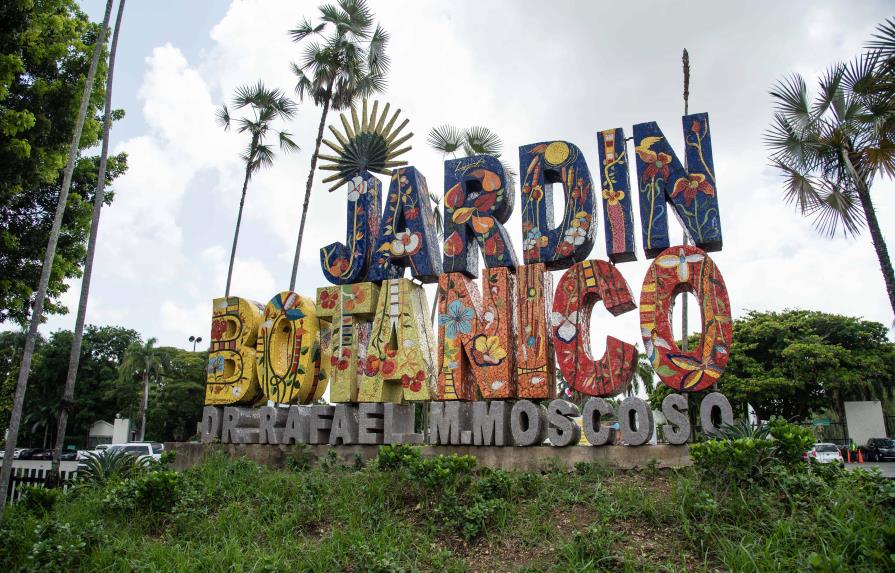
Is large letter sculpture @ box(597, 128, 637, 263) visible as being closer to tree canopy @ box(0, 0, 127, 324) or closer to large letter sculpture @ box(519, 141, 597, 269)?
large letter sculpture @ box(519, 141, 597, 269)

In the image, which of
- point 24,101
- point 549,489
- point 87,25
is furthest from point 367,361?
point 87,25

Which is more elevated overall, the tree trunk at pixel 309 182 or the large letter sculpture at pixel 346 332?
the tree trunk at pixel 309 182

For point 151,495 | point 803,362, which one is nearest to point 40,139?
point 151,495

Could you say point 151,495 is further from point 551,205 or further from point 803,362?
point 803,362

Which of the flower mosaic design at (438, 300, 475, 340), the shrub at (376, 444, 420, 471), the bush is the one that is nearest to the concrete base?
the shrub at (376, 444, 420, 471)

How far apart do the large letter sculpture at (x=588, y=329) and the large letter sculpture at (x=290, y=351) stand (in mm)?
4983

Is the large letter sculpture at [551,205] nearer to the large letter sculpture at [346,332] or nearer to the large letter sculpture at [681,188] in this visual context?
the large letter sculpture at [681,188]

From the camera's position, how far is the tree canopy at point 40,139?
1280 cm

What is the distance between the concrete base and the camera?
9.00m

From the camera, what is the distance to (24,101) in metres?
14.0

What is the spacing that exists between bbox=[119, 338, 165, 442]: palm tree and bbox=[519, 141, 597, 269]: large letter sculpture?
38.2m

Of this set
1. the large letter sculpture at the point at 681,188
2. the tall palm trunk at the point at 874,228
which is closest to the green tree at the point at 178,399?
the large letter sculpture at the point at 681,188

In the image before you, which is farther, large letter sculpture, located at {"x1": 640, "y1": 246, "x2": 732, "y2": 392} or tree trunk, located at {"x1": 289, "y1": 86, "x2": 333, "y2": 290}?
tree trunk, located at {"x1": 289, "y1": 86, "x2": 333, "y2": 290}

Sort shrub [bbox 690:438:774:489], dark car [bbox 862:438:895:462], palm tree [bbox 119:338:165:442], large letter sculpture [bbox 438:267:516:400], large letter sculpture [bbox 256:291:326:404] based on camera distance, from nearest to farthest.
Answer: shrub [bbox 690:438:774:489] → large letter sculpture [bbox 438:267:516:400] → large letter sculpture [bbox 256:291:326:404] → dark car [bbox 862:438:895:462] → palm tree [bbox 119:338:165:442]
